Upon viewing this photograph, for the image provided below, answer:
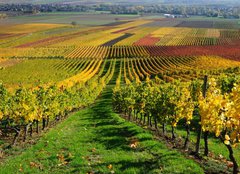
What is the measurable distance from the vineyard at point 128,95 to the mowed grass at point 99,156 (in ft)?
0.40

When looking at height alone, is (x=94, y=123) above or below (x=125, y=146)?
below

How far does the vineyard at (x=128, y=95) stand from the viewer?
18484 millimetres

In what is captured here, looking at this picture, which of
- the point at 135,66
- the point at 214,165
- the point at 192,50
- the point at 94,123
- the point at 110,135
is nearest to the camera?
the point at 214,165

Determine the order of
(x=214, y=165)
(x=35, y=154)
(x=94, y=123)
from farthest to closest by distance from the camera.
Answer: (x=94, y=123) < (x=35, y=154) < (x=214, y=165)

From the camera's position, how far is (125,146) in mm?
23406

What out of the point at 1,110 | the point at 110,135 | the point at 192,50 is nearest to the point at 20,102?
the point at 1,110

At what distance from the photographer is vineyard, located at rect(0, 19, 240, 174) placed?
18484mm

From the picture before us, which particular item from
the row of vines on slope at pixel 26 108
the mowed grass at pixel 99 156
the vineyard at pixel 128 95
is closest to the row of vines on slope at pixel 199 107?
the vineyard at pixel 128 95

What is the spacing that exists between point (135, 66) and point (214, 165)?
84366mm

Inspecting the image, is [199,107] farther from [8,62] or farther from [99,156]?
[8,62]

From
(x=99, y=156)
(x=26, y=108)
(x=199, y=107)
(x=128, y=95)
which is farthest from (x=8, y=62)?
(x=199, y=107)

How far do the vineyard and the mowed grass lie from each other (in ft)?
0.40

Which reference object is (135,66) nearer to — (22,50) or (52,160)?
(22,50)

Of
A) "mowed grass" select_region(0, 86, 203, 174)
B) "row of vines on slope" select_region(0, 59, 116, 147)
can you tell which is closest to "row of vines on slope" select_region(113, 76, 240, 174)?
"mowed grass" select_region(0, 86, 203, 174)
